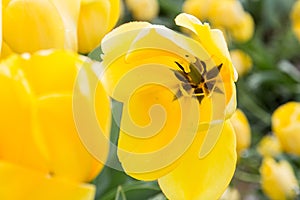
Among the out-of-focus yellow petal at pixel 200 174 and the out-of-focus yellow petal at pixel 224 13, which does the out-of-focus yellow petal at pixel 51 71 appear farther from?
the out-of-focus yellow petal at pixel 224 13

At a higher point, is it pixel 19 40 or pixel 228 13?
pixel 19 40

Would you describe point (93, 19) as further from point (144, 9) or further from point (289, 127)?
point (144, 9)

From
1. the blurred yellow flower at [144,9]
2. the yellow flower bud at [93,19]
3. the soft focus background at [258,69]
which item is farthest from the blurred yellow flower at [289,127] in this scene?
the blurred yellow flower at [144,9]

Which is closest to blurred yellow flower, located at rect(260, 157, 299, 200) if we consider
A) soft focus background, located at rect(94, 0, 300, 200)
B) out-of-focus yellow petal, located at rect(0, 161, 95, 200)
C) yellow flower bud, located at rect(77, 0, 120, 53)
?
soft focus background, located at rect(94, 0, 300, 200)

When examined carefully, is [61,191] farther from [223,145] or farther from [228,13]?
[228,13]

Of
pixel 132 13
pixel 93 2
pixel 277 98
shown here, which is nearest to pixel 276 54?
pixel 277 98

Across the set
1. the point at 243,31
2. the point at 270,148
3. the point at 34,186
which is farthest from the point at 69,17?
the point at 243,31
